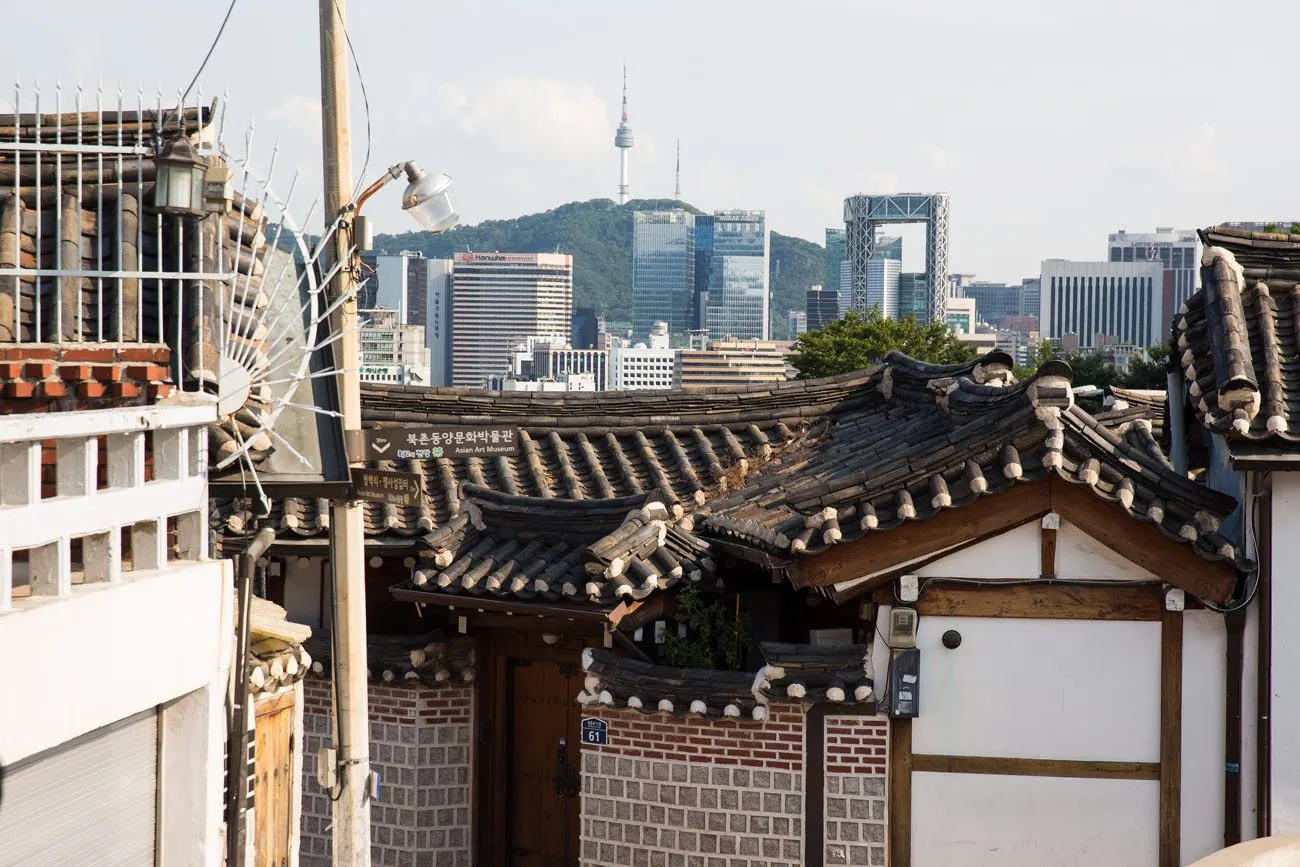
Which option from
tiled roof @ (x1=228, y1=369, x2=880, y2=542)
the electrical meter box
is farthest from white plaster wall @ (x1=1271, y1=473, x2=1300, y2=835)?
tiled roof @ (x1=228, y1=369, x2=880, y2=542)

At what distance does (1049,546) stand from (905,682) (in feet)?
4.85

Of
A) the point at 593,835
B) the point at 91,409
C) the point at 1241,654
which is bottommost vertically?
the point at 593,835

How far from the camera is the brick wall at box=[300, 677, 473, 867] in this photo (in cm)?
1479

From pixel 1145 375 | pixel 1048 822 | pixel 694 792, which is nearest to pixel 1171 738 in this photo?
Answer: pixel 1048 822

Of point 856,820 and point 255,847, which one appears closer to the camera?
point 255,847

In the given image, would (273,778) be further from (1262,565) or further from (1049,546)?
(1262,565)

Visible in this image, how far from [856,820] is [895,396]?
603cm

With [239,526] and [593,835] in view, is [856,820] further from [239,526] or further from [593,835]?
[239,526]

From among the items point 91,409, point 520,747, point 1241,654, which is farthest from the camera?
point 520,747

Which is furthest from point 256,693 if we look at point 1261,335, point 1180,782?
point 1261,335

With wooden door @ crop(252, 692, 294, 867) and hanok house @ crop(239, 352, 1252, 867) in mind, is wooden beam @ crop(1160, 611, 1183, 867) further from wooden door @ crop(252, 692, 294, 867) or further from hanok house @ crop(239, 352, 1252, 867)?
wooden door @ crop(252, 692, 294, 867)

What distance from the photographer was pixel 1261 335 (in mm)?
12375

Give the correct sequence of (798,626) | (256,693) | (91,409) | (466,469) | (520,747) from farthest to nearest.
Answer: (466,469)
(520,747)
(798,626)
(256,693)
(91,409)

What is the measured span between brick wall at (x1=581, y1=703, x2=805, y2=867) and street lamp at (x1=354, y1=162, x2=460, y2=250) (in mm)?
4660
